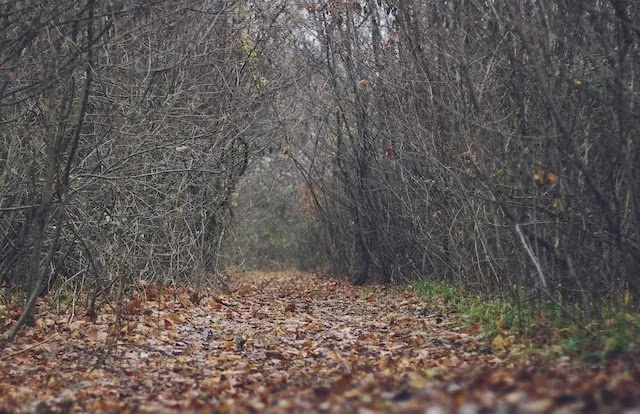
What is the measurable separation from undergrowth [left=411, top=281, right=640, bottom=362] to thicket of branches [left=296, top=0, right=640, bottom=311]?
225 mm

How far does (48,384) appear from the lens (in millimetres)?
6719

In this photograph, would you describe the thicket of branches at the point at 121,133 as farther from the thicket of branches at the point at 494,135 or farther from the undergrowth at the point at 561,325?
the undergrowth at the point at 561,325

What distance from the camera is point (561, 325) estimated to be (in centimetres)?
754

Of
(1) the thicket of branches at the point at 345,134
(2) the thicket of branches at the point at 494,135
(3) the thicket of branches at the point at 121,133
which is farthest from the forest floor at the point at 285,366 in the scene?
(2) the thicket of branches at the point at 494,135

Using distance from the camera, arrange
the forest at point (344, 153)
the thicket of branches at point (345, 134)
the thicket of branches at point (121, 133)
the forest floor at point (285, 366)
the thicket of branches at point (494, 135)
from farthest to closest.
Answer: the thicket of branches at point (121, 133) < the thicket of branches at point (345, 134) < the forest at point (344, 153) < the thicket of branches at point (494, 135) < the forest floor at point (285, 366)

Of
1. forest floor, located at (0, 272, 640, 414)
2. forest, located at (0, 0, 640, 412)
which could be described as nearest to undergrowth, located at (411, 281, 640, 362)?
forest, located at (0, 0, 640, 412)

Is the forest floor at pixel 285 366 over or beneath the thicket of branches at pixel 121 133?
beneath

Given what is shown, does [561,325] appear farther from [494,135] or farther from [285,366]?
[285,366]

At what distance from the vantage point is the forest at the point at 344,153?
25.3 feet

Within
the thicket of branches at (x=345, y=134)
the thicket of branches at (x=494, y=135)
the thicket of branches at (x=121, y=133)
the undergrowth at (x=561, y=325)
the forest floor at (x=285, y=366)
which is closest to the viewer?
the forest floor at (x=285, y=366)

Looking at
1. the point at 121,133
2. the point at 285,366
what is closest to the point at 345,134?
the point at 121,133

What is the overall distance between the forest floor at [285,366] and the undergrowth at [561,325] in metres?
0.20

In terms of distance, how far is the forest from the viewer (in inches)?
304

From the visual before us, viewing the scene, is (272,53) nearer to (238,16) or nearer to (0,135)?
(238,16)
